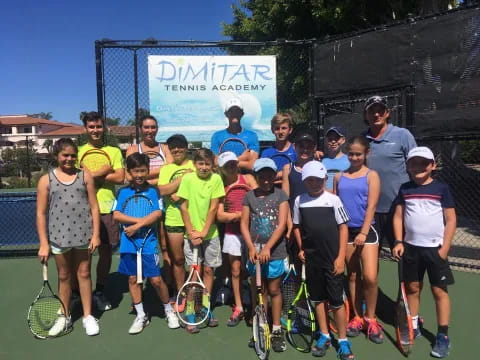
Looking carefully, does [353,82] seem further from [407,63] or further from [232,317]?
[232,317]

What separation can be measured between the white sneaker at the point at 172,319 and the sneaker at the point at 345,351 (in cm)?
149

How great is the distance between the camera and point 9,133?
257ft

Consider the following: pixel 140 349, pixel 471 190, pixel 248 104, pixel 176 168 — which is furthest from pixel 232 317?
pixel 471 190

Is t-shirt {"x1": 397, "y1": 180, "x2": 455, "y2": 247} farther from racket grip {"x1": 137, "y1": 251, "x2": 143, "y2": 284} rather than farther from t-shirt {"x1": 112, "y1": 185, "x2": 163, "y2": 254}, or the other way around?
racket grip {"x1": 137, "y1": 251, "x2": 143, "y2": 284}

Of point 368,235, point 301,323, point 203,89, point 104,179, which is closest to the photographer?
point 368,235

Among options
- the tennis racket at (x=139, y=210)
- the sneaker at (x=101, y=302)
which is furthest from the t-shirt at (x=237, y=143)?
the sneaker at (x=101, y=302)

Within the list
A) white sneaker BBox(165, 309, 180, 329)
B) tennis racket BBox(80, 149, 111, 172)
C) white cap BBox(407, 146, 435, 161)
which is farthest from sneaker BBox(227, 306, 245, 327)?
white cap BBox(407, 146, 435, 161)

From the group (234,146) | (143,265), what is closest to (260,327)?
(143,265)

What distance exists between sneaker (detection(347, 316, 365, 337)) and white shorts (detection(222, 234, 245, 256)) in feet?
3.80

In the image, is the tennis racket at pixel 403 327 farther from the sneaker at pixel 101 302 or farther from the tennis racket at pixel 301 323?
the sneaker at pixel 101 302

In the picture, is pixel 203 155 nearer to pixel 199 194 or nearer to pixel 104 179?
pixel 199 194

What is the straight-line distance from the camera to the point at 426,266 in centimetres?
310

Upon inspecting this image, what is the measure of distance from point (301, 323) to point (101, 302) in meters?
2.14

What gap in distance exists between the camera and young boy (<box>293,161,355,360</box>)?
303 cm
